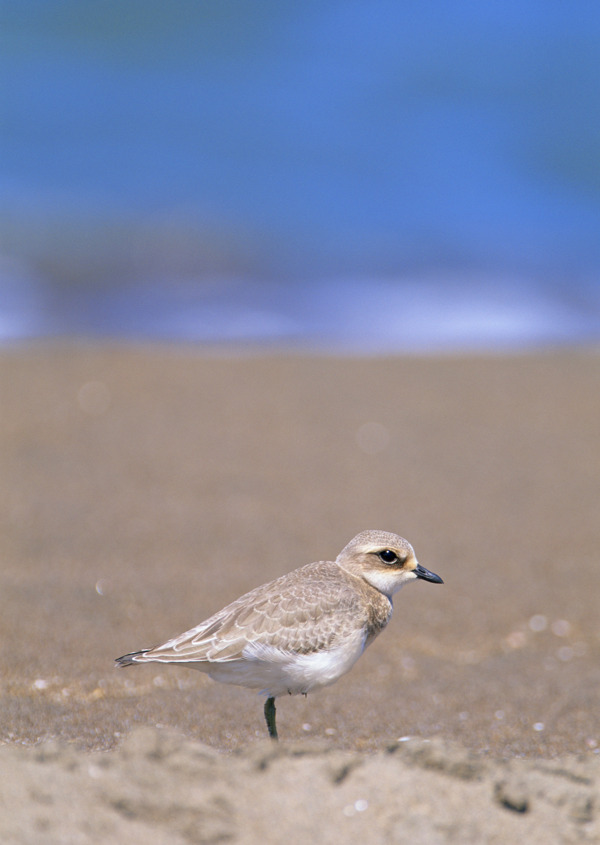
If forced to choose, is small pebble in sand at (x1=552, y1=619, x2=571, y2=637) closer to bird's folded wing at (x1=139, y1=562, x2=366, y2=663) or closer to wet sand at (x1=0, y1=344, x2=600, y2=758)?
wet sand at (x1=0, y1=344, x2=600, y2=758)

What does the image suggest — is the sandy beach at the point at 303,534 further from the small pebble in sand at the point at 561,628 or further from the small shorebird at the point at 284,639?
the small shorebird at the point at 284,639

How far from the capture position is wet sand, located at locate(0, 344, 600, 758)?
13.3 ft

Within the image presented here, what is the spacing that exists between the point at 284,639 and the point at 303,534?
2.67 m

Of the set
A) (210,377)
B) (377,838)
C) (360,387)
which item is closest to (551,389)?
(360,387)

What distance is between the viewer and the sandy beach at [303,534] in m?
3.87

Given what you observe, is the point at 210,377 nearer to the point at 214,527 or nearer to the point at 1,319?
the point at 214,527

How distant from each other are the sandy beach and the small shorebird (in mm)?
318

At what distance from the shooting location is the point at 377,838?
2332 millimetres

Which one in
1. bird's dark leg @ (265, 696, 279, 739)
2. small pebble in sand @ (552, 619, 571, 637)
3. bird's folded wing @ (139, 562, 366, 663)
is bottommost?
bird's dark leg @ (265, 696, 279, 739)

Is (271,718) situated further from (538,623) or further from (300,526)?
(300,526)

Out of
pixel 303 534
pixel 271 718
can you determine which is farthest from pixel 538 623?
pixel 271 718

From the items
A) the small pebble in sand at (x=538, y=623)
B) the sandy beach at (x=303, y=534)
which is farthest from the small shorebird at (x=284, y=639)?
the small pebble in sand at (x=538, y=623)

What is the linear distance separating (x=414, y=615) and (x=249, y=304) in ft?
28.5

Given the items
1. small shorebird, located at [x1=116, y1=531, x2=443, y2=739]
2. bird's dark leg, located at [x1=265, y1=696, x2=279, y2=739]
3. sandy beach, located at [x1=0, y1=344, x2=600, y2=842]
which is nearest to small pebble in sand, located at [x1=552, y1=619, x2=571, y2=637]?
sandy beach, located at [x1=0, y1=344, x2=600, y2=842]
